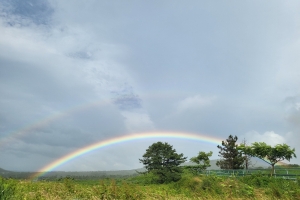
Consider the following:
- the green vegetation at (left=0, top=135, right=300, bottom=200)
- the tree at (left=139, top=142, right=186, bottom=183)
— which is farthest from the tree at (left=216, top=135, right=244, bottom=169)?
the tree at (left=139, top=142, right=186, bottom=183)

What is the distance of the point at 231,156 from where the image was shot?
47.5m

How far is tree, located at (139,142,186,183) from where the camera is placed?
1187 inches

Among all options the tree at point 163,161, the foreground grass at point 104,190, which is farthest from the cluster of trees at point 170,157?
the foreground grass at point 104,190

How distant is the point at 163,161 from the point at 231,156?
2045cm

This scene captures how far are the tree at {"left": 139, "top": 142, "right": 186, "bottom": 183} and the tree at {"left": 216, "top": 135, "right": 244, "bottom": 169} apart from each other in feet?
60.3

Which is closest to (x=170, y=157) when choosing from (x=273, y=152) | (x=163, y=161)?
(x=163, y=161)

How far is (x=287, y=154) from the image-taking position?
30953 mm

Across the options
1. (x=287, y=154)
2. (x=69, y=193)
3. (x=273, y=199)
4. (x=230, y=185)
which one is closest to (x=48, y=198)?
(x=69, y=193)

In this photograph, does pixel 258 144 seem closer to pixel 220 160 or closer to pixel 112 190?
pixel 220 160

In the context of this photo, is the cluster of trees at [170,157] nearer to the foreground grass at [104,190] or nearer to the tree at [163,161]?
the tree at [163,161]

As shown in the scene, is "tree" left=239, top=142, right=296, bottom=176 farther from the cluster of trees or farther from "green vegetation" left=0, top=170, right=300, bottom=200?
"green vegetation" left=0, top=170, right=300, bottom=200

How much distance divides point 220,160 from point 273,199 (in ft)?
113

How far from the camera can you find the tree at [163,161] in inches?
1187

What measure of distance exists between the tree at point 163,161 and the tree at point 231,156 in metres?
18.4
